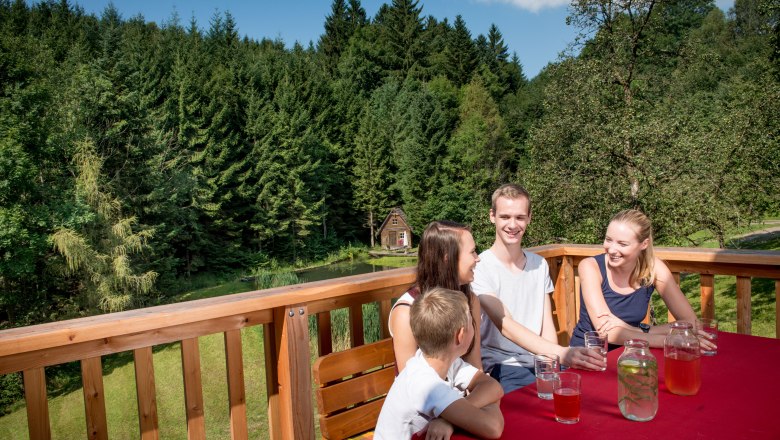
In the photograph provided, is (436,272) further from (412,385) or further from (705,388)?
(705,388)

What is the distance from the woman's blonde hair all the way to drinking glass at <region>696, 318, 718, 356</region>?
365 mm

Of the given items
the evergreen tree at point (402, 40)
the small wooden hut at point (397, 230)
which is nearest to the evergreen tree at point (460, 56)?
the evergreen tree at point (402, 40)

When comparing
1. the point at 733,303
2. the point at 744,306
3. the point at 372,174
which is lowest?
the point at 733,303

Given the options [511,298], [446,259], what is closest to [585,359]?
[446,259]

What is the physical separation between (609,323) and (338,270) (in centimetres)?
3164

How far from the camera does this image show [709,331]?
205cm

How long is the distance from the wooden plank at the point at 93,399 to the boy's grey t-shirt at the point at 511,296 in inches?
58.2

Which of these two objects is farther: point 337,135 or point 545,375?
point 337,135

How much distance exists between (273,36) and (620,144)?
4147cm

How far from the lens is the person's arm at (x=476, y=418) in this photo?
1314 mm

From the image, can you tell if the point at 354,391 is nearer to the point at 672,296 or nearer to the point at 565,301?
the point at 672,296

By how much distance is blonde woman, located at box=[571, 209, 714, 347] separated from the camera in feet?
8.00

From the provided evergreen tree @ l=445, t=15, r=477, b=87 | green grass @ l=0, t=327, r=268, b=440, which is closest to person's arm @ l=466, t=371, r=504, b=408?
green grass @ l=0, t=327, r=268, b=440

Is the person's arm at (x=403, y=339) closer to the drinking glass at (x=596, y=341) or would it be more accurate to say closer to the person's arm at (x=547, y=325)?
the drinking glass at (x=596, y=341)
